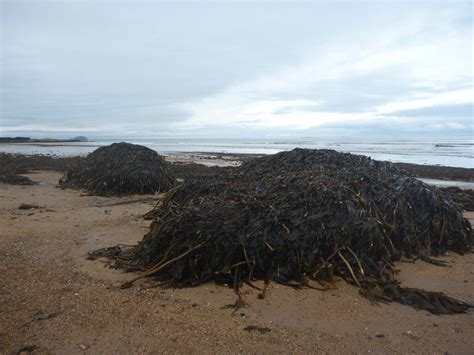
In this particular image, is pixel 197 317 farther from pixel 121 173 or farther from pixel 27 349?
pixel 121 173

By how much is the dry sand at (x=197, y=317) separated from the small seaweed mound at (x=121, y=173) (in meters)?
5.39

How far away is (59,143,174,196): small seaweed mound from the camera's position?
10156mm

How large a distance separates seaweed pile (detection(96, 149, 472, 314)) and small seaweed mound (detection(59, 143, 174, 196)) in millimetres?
5435

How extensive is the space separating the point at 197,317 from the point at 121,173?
25.3 ft

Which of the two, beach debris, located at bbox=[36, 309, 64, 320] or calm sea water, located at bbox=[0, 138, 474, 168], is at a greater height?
calm sea water, located at bbox=[0, 138, 474, 168]

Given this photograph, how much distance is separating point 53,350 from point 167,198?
384cm

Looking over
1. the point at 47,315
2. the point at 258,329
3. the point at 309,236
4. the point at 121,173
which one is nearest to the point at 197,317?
the point at 258,329

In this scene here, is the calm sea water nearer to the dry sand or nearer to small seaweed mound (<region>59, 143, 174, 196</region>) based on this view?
small seaweed mound (<region>59, 143, 174, 196</region>)

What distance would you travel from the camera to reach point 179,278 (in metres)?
3.93

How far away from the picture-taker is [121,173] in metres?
10.3

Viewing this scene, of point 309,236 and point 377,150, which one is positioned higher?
point 377,150

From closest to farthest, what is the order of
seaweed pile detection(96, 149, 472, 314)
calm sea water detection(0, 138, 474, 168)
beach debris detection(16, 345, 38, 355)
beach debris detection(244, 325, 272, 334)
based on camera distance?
beach debris detection(16, 345, 38, 355), beach debris detection(244, 325, 272, 334), seaweed pile detection(96, 149, 472, 314), calm sea water detection(0, 138, 474, 168)

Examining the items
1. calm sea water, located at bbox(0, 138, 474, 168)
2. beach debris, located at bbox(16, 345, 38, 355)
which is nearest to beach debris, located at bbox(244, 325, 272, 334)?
beach debris, located at bbox(16, 345, 38, 355)

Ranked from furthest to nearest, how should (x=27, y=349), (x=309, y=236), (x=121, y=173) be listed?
1. (x=121, y=173)
2. (x=309, y=236)
3. (x=27, y=349)
